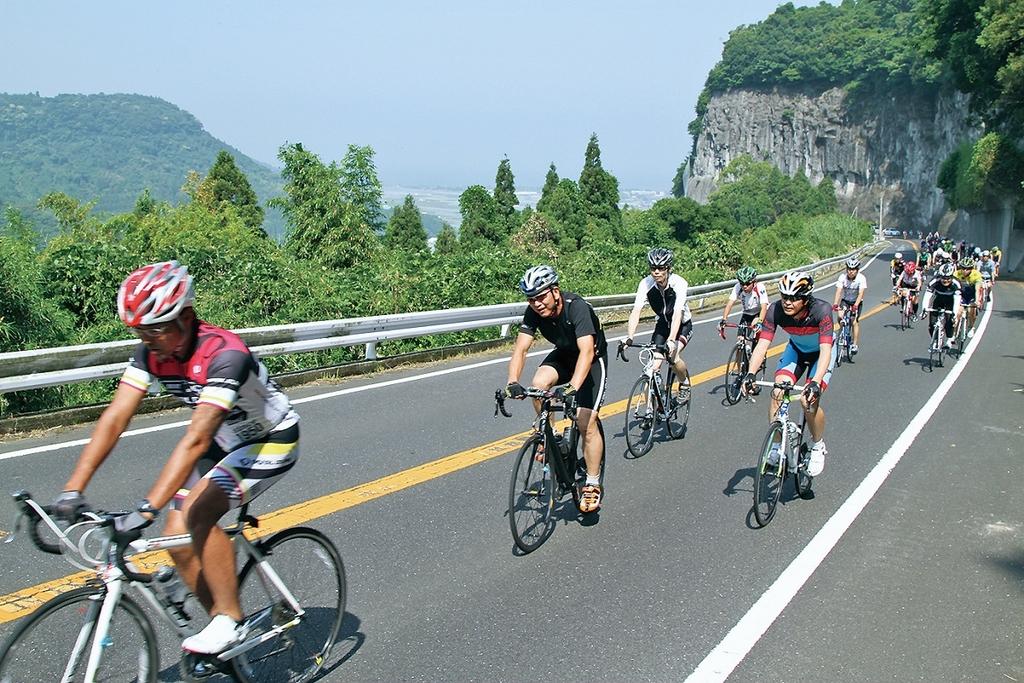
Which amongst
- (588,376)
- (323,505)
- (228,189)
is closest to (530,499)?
(588,376)

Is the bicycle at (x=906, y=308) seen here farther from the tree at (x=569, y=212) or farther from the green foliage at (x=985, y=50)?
the tree at (x=569, y=212)

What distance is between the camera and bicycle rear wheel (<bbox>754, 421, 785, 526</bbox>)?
686 cm

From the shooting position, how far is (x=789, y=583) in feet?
18.8

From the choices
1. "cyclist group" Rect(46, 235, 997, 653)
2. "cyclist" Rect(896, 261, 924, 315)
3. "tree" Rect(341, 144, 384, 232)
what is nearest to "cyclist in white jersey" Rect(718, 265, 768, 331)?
"cyclist group" Rect(46, 235, 997, 653)

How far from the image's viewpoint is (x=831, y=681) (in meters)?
4.45

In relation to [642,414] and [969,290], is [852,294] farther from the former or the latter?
[642,414]

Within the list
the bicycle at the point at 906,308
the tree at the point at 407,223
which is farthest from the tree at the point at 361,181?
the bicycle at the point at 906,308

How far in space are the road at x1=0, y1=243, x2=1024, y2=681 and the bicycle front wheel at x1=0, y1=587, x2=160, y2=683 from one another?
24.2 inches

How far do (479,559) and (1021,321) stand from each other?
86.9ft

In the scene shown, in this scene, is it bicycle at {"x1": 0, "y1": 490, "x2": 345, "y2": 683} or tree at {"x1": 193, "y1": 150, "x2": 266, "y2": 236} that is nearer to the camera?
bicycle at {"x1": 0, "y1": 490, "x2": 345, "y2": 683}

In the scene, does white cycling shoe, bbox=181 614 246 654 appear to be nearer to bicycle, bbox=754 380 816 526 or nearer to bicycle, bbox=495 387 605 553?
bicycle, bbox=495 387 605 553

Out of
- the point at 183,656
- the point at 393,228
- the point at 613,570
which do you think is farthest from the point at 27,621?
the point at 393,228

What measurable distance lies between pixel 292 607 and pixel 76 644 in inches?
41.7

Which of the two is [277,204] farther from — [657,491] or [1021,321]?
[657,491]
